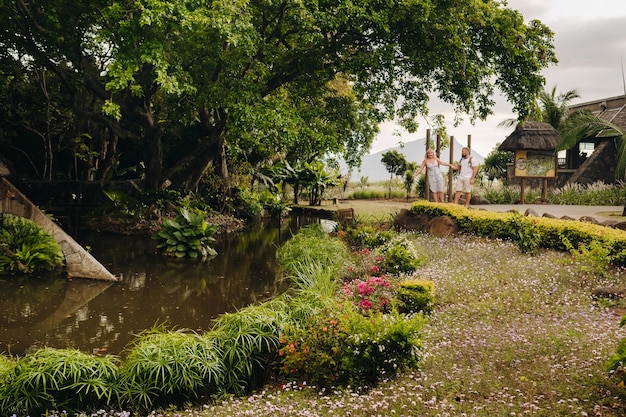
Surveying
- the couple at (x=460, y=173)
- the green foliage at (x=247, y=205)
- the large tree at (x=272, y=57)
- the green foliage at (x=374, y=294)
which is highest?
the large tree at (x=272, y=57)

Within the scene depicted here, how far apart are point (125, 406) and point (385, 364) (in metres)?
2.47

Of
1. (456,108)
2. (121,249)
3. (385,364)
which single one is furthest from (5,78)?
(385,364)

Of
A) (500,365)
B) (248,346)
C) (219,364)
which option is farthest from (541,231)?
(219,364)

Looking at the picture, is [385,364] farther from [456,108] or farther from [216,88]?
[456,108]

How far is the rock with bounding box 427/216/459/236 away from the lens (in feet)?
45.3

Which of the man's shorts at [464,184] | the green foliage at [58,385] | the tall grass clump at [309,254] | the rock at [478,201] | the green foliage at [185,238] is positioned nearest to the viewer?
the green foliage at [58,385]

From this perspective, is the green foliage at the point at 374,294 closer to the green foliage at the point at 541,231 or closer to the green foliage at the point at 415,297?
the green foliage at the point at 415,297

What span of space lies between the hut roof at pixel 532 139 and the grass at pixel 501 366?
55.2 feet

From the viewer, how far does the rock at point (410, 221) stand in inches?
592

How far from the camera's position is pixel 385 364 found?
5.38m

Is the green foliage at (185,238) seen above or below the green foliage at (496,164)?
below

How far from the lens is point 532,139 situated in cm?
2439

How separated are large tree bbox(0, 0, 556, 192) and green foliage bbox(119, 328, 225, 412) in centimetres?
747

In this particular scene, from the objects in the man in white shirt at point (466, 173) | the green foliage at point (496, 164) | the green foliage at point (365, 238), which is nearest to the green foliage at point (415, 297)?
the green foliage at point (365, 238)
